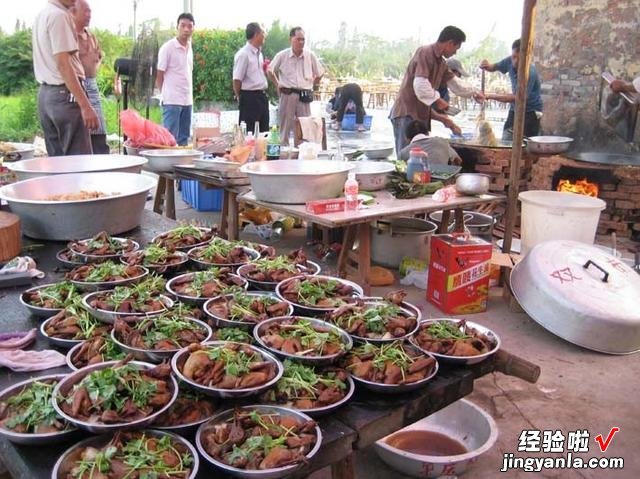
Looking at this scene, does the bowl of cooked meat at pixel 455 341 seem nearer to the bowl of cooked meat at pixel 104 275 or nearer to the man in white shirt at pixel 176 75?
the bowl of cooked meat at pixel 104 275

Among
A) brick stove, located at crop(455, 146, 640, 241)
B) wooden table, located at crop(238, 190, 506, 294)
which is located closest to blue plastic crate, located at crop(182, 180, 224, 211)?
wooden table, located at crop(238, 190, 506, 294)

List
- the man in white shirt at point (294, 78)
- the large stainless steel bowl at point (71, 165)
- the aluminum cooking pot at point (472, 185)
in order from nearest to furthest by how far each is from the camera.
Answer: the large stainless steel bowl at point (71, 165)
the aluminum cooking pot at point (472, 185)
the man in white shirt at point (294, 78)

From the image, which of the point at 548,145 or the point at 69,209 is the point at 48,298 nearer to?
the point at 69,209

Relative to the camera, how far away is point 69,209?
2.52m

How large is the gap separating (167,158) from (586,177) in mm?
4075

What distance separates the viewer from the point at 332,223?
10.9 feet

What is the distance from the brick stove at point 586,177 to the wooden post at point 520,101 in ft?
3.47

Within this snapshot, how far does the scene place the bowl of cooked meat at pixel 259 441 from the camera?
1.21 m

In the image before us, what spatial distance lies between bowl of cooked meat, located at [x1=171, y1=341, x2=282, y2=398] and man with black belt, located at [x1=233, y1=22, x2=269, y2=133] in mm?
6423

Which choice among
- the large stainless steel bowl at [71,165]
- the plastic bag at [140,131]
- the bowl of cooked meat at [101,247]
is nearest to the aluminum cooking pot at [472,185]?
the large stainless steel bowl at [71,165]

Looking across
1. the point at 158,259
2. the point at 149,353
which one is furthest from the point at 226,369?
the point at 158,259

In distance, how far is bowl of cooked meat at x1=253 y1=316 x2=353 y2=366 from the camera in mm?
1562

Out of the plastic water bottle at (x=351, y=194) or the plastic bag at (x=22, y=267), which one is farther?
the plastic water bottle at (x=351, y=194)

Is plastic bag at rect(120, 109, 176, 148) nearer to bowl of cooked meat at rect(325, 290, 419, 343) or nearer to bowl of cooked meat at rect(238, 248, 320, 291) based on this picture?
bowl of cooked meat at rect(238, 248, 320, 291)
